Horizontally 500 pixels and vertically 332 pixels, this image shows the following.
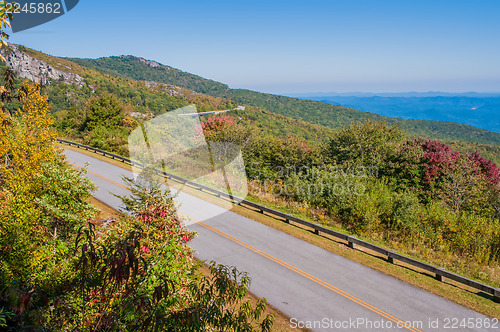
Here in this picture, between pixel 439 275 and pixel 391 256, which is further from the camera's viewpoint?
pixel 391 256

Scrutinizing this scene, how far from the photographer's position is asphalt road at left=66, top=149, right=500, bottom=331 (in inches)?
372

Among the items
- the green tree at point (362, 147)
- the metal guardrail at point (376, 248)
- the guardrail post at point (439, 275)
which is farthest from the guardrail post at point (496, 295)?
the green tree at point (362, 147)

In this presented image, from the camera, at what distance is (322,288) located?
1112cm

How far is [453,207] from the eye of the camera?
18875mm

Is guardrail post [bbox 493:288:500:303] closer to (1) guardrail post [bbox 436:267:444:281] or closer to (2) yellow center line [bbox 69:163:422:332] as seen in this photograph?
(1) guardrail post [bbox 436:267:444:281]

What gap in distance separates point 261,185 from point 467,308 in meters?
16.1

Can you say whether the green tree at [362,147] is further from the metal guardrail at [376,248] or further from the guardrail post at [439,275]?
the guardrail post at [439,275]

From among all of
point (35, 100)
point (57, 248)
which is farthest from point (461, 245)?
point (35, 100)

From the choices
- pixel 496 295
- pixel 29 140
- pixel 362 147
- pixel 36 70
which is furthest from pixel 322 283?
pixel 36 70

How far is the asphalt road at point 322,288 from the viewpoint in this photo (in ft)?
31.0

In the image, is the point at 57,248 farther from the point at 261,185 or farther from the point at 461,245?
the point at 261,185

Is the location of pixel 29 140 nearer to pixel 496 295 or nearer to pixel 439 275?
pixel 439 275

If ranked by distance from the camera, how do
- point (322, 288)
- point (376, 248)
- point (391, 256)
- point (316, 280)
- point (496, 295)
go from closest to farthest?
point (496, 295)
point (322, 288)
point (316, 280)
point (391, 256)
point (376, 248)

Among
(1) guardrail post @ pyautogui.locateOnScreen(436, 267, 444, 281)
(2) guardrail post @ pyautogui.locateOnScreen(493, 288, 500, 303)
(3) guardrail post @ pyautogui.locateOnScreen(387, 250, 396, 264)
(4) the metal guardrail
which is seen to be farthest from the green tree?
(2) guardrail post @ pyautogui.locateOnScreen(493, 288, 500, 303)
